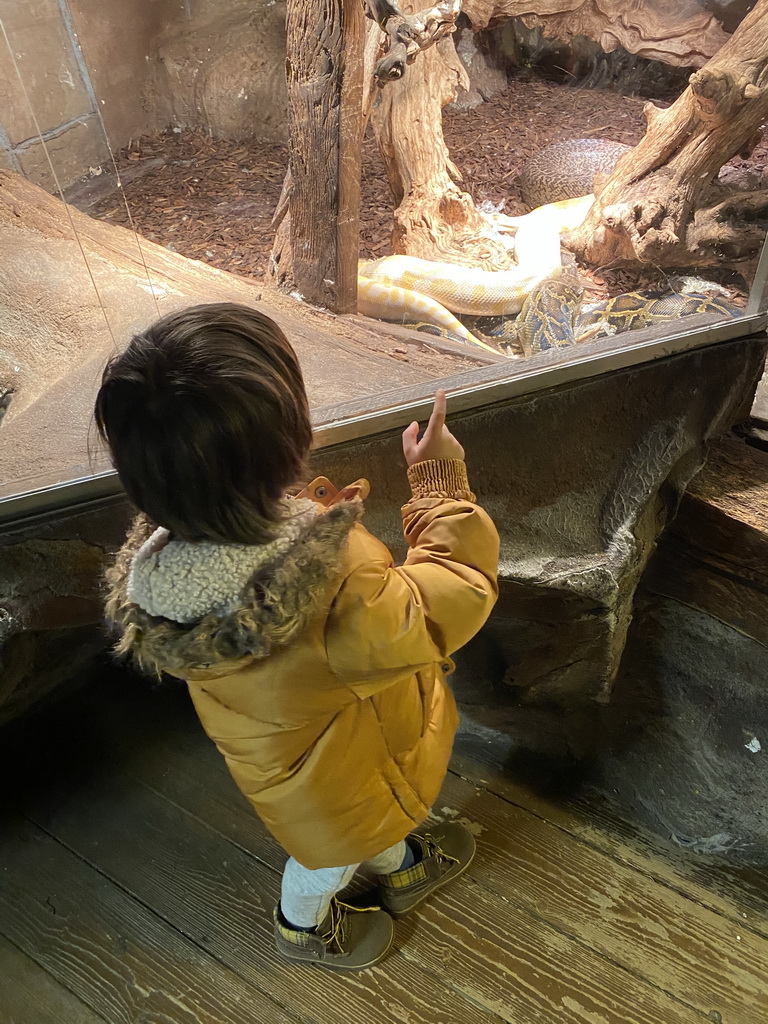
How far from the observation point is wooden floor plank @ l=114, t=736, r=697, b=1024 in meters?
1.27

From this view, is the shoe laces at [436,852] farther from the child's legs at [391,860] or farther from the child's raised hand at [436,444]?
the child's raised hand at [436,444]

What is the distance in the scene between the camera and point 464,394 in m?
1.30

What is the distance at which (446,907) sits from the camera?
1.40 m

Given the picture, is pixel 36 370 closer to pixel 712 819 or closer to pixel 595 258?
pixel 595 258

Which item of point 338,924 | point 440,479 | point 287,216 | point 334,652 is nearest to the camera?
point 334,652

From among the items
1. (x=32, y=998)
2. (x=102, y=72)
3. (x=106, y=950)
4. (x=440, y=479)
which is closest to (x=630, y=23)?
(x=102, y=72)

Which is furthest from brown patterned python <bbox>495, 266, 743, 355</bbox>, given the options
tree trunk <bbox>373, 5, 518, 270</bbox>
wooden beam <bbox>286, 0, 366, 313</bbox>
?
wooden beam <bbox>286, 0, 366, 313</bbox>

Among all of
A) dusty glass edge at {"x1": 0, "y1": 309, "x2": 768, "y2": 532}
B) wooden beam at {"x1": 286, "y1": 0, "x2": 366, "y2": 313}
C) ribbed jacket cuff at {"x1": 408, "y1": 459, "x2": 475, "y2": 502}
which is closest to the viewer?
ribbed jacket cuff at {"x1": 408, "y1": 459, "x2": 475, "y2": 502}

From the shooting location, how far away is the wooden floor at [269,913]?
128 centimetres

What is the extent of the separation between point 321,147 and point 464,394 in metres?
0.73

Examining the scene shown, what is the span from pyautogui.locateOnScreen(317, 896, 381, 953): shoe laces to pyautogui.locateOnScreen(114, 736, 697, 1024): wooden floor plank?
121 mm

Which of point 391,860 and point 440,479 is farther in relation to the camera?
point 391,860

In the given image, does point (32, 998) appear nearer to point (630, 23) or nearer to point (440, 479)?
point (440, 479)

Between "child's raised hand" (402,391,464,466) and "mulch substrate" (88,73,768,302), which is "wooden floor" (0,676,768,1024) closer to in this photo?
"child's raised hand" (402,391,464,466)
